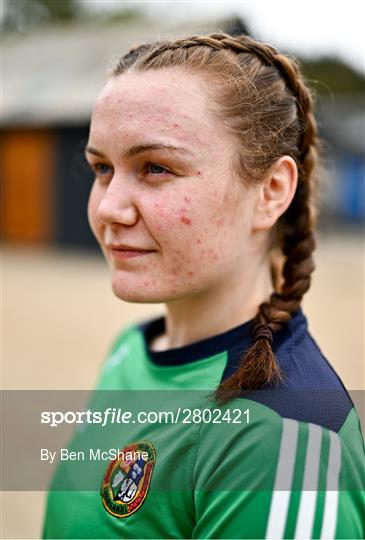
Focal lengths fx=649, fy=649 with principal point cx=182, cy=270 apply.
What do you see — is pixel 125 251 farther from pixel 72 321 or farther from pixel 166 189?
pixel 72 321

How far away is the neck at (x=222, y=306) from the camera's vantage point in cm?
164

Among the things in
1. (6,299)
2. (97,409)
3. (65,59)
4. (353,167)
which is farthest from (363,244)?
(97,409)

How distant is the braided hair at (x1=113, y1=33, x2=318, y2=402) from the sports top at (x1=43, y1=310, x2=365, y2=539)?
0.04 m

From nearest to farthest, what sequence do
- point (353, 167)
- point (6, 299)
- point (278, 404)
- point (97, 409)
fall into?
point (278, 404)
point (97, 409)
point (6, 299)
point (353, 167)

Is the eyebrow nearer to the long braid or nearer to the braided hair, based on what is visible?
the braided hair

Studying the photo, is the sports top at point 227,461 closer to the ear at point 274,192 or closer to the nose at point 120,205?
Answer: the ear at point 274,192

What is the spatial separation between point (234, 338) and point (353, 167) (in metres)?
24.0

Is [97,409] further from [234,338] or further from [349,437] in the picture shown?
[349,437]

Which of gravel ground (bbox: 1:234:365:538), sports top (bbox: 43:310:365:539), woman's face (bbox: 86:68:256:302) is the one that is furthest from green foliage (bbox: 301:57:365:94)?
sports top (bbox: 43:310:365:539)

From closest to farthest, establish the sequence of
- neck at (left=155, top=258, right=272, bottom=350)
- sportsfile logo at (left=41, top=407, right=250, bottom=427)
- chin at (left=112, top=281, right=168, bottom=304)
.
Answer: sportsfile logo at (left=41, top=407, right=250, bottom=427)
chin at (left=112, top=281, right=168, bottom=304)
neck at (left=155, top=258, right=272, bottom=350)

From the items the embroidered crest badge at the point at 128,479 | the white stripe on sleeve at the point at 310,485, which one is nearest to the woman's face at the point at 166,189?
the embroidered crest badge at the point at 128,479

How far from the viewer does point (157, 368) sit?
67.3 inches

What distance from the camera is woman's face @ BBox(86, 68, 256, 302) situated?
1.44 m

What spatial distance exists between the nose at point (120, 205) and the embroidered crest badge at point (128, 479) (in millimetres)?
512
